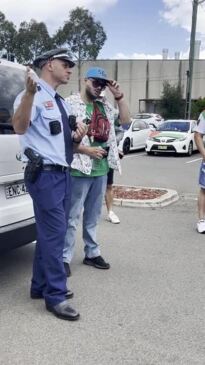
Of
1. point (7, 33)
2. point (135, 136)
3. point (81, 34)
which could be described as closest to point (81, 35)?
point (81, 34)

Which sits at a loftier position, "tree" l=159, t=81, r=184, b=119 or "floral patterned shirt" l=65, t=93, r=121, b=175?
"floral patterned shirt" l=65, t=93, r=121, b=175

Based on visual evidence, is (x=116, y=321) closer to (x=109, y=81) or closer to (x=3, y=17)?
(x=109, y=81)

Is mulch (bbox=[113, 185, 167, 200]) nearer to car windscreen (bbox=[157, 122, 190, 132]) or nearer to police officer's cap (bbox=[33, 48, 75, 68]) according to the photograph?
police officer's cap (bbox=[33, 48, 75, 68])

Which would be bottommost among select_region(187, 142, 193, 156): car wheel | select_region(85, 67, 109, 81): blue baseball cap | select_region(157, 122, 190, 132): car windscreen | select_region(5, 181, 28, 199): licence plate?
select_region(187, 142, 193, 156): car wheel


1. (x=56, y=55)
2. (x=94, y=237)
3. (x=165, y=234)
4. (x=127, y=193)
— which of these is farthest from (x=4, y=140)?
(x=127, y=193)

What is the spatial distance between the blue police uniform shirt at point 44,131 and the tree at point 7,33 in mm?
52962

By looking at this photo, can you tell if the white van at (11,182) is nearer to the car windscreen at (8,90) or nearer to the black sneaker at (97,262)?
the car windscreen at (8,90)

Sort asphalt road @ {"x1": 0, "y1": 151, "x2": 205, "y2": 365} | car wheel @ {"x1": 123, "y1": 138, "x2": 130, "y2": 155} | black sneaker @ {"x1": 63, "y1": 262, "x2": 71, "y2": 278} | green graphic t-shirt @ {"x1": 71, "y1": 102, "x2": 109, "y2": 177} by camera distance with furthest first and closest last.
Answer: car wheel @ {"x1": 123, "y1": 138, "x2": 130, "y2": 155} → black sneaker @ {"x1": 63, "y1": 262, "x2": 71, "y2": 278} → green graphic t-shirt @ {"x1": 71, "y1": 102, "x2": 109, "y2": 177} → asphalt road @ {"x1": 0, "y1": 151, "x2": 205, "y2": 365}

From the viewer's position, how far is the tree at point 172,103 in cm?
4447

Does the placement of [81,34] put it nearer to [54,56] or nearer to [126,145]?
[126,145]

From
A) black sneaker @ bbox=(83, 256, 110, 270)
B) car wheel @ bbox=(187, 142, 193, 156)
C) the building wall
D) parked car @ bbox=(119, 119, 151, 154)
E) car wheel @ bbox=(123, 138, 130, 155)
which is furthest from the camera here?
the building wall

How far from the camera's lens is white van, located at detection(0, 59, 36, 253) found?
402cm

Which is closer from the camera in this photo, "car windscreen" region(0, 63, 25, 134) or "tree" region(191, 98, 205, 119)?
"car windscreen" region(0, 63, 25, 134)

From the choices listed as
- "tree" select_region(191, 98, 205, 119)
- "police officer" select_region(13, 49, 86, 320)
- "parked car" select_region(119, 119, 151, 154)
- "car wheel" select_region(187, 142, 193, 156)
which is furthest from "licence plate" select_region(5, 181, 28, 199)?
"tree" select_region(191, 98, 205, 119)
